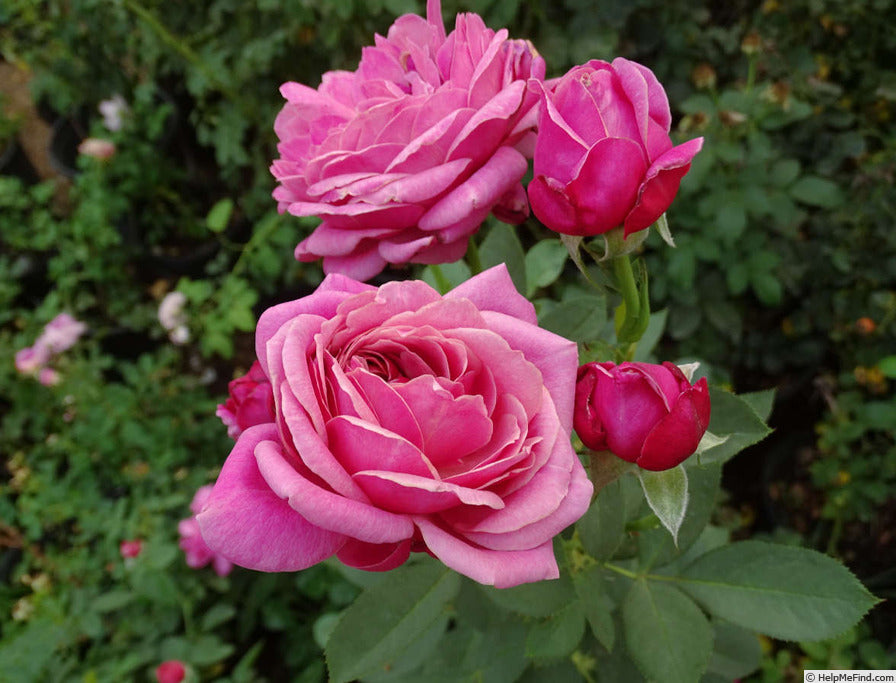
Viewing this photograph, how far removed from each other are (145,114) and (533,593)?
2171 mm

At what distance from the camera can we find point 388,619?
590 millimetres

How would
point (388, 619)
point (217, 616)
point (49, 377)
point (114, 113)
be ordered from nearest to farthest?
point (388, 619)
point (217, 616)
point (49, 377)
point (114, 113)

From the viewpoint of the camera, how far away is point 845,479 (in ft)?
4.69

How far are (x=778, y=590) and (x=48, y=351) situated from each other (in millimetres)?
1610

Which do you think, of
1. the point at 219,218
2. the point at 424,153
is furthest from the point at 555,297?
the point at 424,153

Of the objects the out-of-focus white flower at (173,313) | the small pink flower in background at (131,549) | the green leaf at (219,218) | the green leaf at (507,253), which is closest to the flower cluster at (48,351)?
the out-of-focus white flower at (173,313)

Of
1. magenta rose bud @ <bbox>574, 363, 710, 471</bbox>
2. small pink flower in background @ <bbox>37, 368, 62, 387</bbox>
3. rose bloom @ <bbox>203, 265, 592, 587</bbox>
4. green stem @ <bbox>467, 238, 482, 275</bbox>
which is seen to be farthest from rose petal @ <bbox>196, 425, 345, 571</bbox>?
small pink flower in background @ <bbox>37, 368, 62, 387</bbox>

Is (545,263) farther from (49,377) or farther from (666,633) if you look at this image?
(49,377)

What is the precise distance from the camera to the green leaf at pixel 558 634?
584 mm

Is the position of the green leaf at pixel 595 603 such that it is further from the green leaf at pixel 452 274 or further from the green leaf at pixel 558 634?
the green leaf at pixel 452 274

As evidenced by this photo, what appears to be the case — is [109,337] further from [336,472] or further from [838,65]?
[838,65]

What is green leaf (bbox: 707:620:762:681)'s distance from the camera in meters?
0.80

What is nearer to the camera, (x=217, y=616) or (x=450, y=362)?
(x=450, y=362)

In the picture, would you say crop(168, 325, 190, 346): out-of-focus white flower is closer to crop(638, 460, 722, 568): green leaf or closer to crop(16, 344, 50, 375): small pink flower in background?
crop(16, 344, 50, 375): small pink flower in background
